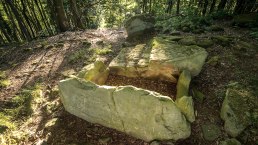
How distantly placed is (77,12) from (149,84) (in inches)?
360

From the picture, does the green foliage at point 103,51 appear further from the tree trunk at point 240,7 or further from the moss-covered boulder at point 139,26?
the tree trunk at point 240,7

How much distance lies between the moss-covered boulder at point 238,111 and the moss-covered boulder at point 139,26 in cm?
491

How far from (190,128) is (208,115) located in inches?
25.9

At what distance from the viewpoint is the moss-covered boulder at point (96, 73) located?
19.4ft

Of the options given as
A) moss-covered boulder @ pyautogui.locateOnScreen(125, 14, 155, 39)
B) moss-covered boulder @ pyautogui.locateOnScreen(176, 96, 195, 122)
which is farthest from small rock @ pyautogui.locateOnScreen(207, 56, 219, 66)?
moss-covered boulder @ pyautogui.locateOnScreen(125, 14, 155, 39)

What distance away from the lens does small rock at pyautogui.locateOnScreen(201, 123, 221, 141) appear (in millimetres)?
4555

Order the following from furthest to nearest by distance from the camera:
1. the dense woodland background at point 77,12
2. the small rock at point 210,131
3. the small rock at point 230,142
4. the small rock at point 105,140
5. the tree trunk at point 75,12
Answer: the tree trunk at point 75,12 → the dense woodland background at point 77,12 → the small rock at point 105,140 → the small rock at point 210,131 → the small rock at point 230,142

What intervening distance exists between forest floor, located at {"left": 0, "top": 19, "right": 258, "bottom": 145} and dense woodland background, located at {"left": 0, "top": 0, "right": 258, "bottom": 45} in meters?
3.34

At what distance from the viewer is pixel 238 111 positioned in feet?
15.3

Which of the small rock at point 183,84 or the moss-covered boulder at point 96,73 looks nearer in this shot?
the small rock at point 183,84

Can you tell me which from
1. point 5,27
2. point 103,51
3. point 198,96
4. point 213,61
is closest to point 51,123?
point 198,96

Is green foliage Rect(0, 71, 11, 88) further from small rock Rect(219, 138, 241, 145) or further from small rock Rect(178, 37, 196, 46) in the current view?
small rock Rect(219, 138, 241, 145)

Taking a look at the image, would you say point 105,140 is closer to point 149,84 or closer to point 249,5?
point 149,84

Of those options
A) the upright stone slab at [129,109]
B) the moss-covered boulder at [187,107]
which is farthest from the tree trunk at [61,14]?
the moss-covered boulder at [187,107]
